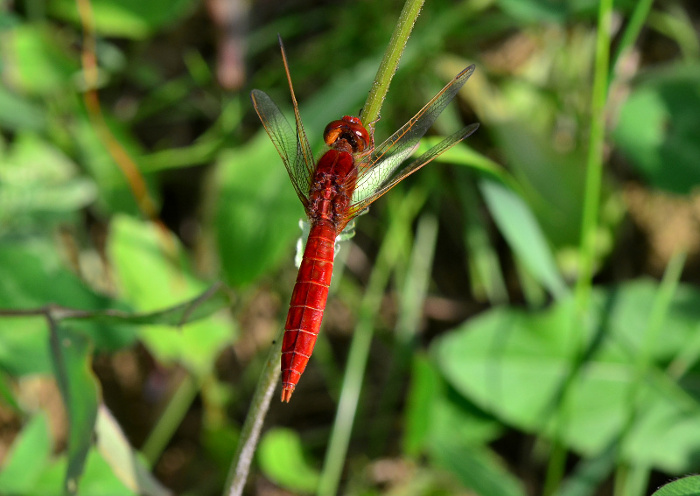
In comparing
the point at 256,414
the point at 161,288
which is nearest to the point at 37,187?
the point at 161,288

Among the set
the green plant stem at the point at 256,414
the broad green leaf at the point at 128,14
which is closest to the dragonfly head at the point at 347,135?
the green plant stem at the point at 256,414

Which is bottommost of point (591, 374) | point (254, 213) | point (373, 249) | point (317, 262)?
point (317, 262)

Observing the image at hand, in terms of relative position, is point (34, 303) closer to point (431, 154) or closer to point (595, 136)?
point (431, 154)

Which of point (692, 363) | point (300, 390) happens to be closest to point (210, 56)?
point (300, 390)

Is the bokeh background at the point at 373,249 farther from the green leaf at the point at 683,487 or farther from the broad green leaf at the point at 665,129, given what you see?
the green leaf at the point at 683,487

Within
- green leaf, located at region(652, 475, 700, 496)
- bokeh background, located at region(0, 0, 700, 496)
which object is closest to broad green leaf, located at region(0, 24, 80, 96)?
bokeh background, located at region(0, 0, 700, 496)
